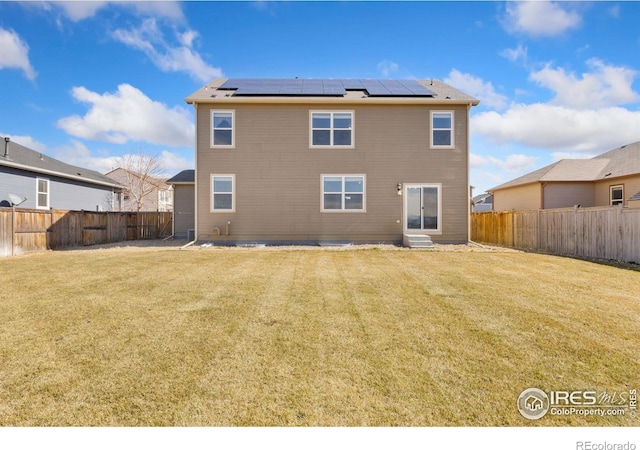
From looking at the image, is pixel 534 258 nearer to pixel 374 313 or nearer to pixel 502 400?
pixel 374 313

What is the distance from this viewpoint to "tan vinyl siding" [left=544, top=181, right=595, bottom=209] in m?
17.2

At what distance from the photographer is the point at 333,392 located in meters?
2.38

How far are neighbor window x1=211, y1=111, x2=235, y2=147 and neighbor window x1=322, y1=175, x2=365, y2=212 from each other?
14.0 feet

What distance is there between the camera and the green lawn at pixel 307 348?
2.18 metres

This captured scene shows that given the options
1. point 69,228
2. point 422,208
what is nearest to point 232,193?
point 69,228

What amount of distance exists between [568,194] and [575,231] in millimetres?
8793

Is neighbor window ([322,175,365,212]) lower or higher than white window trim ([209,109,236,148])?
lower

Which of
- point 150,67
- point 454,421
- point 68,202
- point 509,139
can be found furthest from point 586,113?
point 68,202

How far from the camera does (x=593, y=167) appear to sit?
58.2 feet

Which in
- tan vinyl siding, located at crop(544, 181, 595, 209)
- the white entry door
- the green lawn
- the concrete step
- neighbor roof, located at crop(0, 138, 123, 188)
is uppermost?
neighbor roof, located at crop(0, 138, 123, 188)

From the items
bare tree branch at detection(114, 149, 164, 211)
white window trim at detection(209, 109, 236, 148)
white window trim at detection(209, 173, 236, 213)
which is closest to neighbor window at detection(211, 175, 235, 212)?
white window trim at detection(209, 173, 236, 213)

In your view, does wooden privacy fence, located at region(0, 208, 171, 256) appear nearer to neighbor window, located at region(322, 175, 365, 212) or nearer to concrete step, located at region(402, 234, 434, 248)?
neighbor window, located at region(322, 175, 365, 212)

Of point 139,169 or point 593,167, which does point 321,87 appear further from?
point 139,169

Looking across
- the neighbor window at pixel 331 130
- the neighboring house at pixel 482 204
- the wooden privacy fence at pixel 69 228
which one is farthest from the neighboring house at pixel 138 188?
the neighboring house at pixel 482 204
